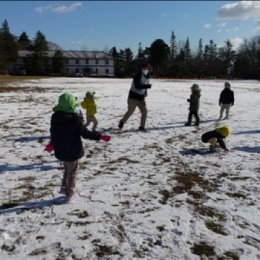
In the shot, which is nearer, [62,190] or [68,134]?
[68,134]

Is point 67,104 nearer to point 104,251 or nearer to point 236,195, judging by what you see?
point 104,251

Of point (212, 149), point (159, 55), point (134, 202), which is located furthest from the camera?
point (159, 55)

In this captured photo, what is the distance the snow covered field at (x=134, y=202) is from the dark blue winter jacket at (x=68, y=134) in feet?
2.43

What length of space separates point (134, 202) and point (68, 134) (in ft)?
4.69

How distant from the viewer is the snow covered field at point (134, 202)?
433cm

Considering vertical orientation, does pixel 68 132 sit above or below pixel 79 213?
above

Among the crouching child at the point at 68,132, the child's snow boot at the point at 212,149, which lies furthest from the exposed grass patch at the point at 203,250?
the child's snow boot at the point at 212,149

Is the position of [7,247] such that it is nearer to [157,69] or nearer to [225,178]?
[225,178]

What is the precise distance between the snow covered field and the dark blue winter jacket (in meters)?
0.74

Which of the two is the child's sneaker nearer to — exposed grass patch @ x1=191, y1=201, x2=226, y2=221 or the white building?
exposed grass patch @ x1=191, y1=201, x2=226, y2=221

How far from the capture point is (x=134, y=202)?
18.4ft

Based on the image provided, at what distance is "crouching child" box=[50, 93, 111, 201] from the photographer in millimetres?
5391

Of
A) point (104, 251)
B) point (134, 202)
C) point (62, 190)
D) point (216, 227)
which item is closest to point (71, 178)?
point (62, 190)

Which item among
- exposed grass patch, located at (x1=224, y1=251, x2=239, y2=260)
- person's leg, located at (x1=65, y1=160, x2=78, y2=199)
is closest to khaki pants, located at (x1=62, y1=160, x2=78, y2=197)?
person's leg, located at (x1=65, y1=160, x2=78, y2=199)
